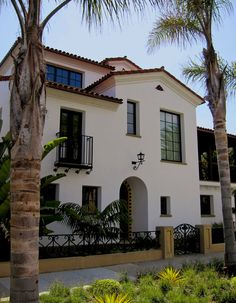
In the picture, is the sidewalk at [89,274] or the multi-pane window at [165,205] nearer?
the sidewalk at [89,274]

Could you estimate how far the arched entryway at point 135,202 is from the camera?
629 inches

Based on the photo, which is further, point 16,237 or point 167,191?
point 167,191

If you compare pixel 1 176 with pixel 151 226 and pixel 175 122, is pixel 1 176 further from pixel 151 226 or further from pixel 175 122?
pixel 175 122

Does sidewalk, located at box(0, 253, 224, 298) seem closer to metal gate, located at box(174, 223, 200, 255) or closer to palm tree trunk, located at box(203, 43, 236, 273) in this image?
metal gate, located at box(174, 223, 200, 255)

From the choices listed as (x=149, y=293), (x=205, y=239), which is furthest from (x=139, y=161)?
(x=149, y=293)

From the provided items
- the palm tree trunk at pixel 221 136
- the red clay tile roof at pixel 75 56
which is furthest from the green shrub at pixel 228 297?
the red clay tile roof at pixel 75 56

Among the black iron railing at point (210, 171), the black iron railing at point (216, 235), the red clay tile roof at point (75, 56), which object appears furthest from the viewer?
the black iron railing at point (210, 171)

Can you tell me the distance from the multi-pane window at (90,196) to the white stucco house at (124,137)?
0.04 meters

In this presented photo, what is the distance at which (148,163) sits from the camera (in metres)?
16.3

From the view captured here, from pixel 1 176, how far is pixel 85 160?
5017 millimetres

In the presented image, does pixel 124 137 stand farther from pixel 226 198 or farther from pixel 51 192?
pixel 226 198

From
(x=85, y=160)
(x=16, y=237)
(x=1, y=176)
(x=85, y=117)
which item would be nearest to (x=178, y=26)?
(x=85, y=117)

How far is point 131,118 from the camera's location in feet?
54.6

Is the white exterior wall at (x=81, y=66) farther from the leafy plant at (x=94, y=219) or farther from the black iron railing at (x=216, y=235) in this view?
the black iron railing at (x=216, y=235)
